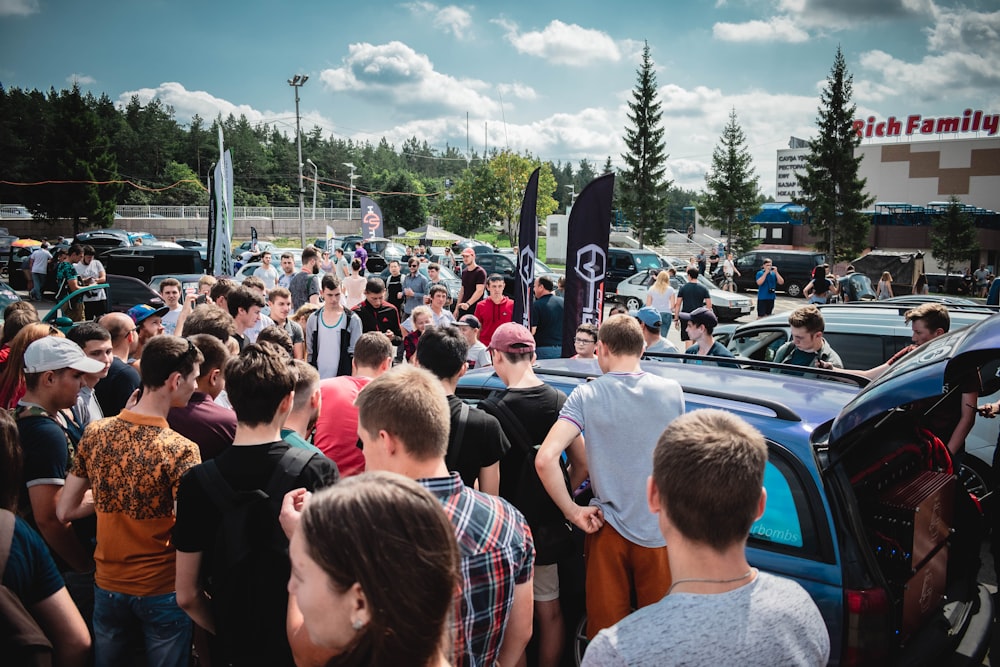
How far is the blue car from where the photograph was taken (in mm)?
2580

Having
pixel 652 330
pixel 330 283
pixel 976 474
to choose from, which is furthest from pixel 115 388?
pixel 976 474

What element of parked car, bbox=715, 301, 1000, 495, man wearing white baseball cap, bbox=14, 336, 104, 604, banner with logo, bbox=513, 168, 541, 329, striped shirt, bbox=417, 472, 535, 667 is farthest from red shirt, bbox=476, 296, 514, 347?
striped shirt, bbox=417, 472, 535, 667

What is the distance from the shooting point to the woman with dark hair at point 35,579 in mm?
1998

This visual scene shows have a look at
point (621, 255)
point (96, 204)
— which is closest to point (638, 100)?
point (621, 255)

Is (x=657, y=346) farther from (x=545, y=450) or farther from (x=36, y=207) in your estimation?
(x=36, y=207)

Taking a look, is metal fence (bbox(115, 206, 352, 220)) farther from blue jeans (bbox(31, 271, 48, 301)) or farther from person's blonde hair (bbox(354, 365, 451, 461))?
person's blonde hair (bbox(354, 365, 451, 461))

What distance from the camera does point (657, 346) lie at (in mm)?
6367

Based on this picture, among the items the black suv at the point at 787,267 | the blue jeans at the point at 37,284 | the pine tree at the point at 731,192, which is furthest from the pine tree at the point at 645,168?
the blue jeans at the point at 37,284

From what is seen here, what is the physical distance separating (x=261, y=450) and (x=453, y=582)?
1.40 m

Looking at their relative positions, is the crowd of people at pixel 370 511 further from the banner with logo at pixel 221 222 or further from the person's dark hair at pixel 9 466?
the banner with logo at pixel 221 222

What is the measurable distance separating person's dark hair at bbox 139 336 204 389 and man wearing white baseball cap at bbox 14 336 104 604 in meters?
0.44

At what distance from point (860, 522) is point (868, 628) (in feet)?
1.35

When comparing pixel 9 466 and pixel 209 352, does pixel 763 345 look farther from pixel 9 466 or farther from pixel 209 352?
pixel 9 466

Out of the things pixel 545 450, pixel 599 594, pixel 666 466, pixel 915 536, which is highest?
pixel 666 466
